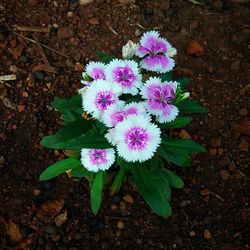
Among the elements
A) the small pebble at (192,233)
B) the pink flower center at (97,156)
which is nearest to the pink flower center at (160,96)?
the pink flower center at (97,156)

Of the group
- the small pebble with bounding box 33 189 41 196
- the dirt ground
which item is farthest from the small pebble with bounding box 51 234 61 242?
the small pebble with bounding box 33 189 41 196

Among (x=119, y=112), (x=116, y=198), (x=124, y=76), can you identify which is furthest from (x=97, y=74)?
(x=116, y=198)

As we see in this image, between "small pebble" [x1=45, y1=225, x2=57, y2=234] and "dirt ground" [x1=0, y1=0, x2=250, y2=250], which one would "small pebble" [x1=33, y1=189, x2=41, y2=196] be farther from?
"small pebble" [x1=45, y1=225, x2=57, y2=234]

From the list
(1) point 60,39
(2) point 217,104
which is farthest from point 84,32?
(2) point 217,104

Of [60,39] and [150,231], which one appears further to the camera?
[60,39]

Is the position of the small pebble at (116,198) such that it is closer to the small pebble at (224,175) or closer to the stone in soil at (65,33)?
the small pebble at (224,175)

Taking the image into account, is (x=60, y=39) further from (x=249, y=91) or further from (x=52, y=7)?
(x=249, y=91)

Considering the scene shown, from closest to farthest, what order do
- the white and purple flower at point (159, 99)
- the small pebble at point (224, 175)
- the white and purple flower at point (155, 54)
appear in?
the white and purple flower at point (159, 99) < the white and purple flower at point (155, 54) < the small pebble at point (224, 175)
